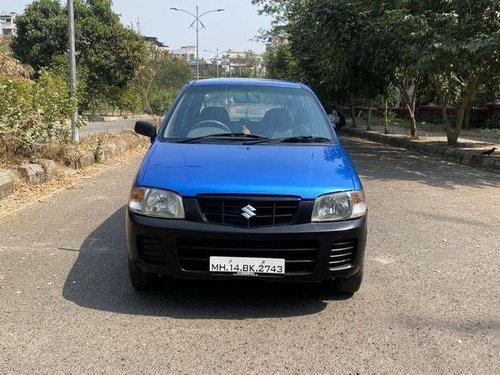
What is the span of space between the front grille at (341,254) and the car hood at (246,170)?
38 centimetres

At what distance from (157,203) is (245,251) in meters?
0.70

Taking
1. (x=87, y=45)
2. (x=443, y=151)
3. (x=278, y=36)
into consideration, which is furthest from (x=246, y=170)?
(x=278, y=36)

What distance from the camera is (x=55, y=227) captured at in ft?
20.3

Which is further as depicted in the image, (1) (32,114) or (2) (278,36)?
(2) (278,36)

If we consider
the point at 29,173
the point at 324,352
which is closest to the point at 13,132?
the point at 29,173

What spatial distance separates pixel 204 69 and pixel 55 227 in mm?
87431

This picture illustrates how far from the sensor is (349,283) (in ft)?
13.7

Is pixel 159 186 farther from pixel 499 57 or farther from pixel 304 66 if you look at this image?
pixel 304 66

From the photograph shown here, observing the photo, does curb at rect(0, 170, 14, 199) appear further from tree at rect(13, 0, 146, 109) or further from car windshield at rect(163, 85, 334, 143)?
tree at rect(13, 0, 146, 109)

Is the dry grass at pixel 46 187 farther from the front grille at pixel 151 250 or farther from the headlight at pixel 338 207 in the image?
the headlight at pixel 338 207

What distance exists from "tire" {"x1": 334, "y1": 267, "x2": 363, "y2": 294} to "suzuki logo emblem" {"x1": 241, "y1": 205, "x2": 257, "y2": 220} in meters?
0.92

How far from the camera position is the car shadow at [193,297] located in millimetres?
3945

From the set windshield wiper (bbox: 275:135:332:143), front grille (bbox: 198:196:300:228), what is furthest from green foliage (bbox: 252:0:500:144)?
front grille (bbox: 198:196:300:228)

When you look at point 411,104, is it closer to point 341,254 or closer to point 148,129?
point 148,129
